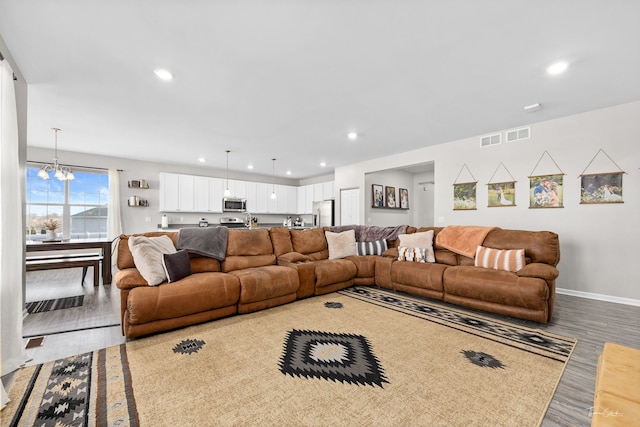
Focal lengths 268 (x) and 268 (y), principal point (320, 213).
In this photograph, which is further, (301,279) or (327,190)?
(327,190)

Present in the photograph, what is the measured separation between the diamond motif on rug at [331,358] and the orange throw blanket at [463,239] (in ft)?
7.07

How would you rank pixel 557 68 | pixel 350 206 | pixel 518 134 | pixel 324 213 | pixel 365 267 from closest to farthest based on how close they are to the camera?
pixel 557 68 < pixel 365 267 < pixel 518 134 < pixel 350 206 < pixel 324 213

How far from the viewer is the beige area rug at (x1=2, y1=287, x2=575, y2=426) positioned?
1.46 metres

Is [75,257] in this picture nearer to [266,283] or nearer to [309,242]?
[266,283]

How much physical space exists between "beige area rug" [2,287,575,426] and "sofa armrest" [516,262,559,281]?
A: 22.4 inches

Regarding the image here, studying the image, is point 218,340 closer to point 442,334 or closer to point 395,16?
point 442,334

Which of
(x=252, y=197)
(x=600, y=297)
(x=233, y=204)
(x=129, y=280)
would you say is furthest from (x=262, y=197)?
(x=600, y=297)

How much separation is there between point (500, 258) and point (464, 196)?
76.5 inches

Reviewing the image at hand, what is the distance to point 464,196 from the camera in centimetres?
494

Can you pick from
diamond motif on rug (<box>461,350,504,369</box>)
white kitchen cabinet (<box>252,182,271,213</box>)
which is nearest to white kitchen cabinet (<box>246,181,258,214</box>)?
white kitchen cabinet (<box>252,182,271,213</box>)

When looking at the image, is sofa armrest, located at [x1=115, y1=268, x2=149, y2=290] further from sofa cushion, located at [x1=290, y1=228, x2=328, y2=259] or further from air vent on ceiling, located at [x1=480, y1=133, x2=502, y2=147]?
air vent on ceiling, located at [x1=480, y1=133, x2=502, y2=147]

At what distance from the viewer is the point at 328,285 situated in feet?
12.4

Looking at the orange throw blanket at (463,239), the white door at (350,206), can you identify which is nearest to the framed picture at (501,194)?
the orange throw blanket at (463,239)

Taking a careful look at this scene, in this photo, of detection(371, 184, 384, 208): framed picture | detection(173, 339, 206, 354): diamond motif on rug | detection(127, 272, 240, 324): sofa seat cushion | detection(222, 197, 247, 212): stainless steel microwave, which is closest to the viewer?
detection(173, 339, 206, 354): diamond motif on rug
